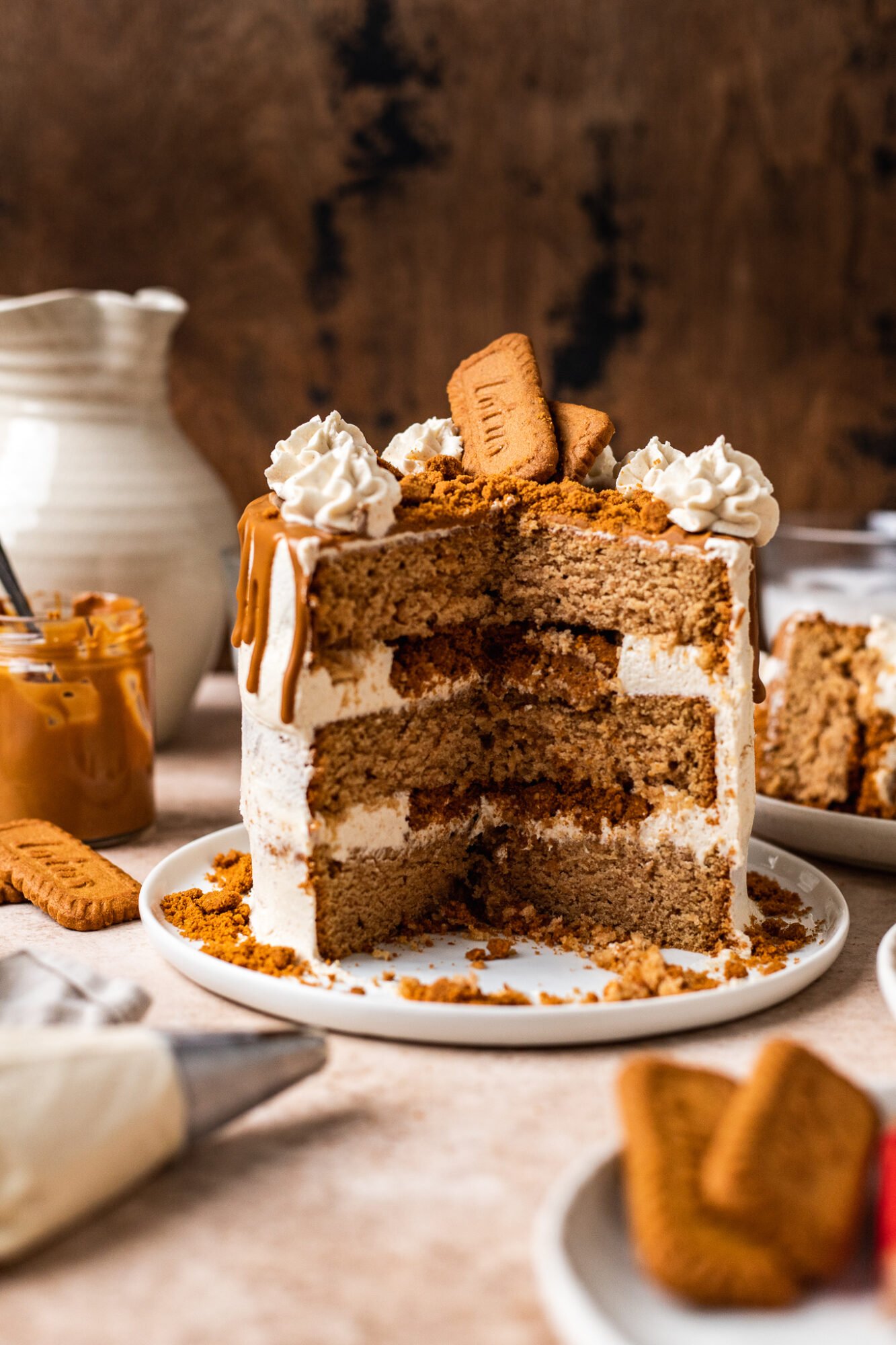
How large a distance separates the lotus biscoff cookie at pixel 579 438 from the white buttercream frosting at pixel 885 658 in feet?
2.00

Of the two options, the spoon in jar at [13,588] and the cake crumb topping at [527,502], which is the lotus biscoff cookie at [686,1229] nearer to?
the cake crumb topping at [527,502]

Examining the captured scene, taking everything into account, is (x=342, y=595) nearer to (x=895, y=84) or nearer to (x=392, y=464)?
(x=392, y=464)

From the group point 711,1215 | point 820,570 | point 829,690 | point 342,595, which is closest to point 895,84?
point 820,570

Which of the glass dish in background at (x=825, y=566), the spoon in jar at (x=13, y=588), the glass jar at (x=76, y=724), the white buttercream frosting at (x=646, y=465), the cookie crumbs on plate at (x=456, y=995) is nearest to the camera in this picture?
the cookie crumbs on plate at (x=456, y=995)

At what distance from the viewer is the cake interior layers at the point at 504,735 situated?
6.71 ft

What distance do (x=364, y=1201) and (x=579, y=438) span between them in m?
1.36

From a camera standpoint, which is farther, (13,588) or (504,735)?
(13,588)

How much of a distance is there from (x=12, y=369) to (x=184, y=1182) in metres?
2.09

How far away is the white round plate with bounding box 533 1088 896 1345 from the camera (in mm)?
1135

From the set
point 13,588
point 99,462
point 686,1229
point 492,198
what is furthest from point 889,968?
point 492,198

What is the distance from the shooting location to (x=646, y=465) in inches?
90.6

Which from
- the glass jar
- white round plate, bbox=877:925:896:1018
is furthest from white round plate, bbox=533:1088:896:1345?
the glass jar

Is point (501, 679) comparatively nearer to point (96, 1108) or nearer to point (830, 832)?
point (830, 832)

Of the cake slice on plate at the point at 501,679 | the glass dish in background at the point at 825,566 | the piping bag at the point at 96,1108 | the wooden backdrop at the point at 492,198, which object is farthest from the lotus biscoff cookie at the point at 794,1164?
the wooden backdrop at the point at 492,198
